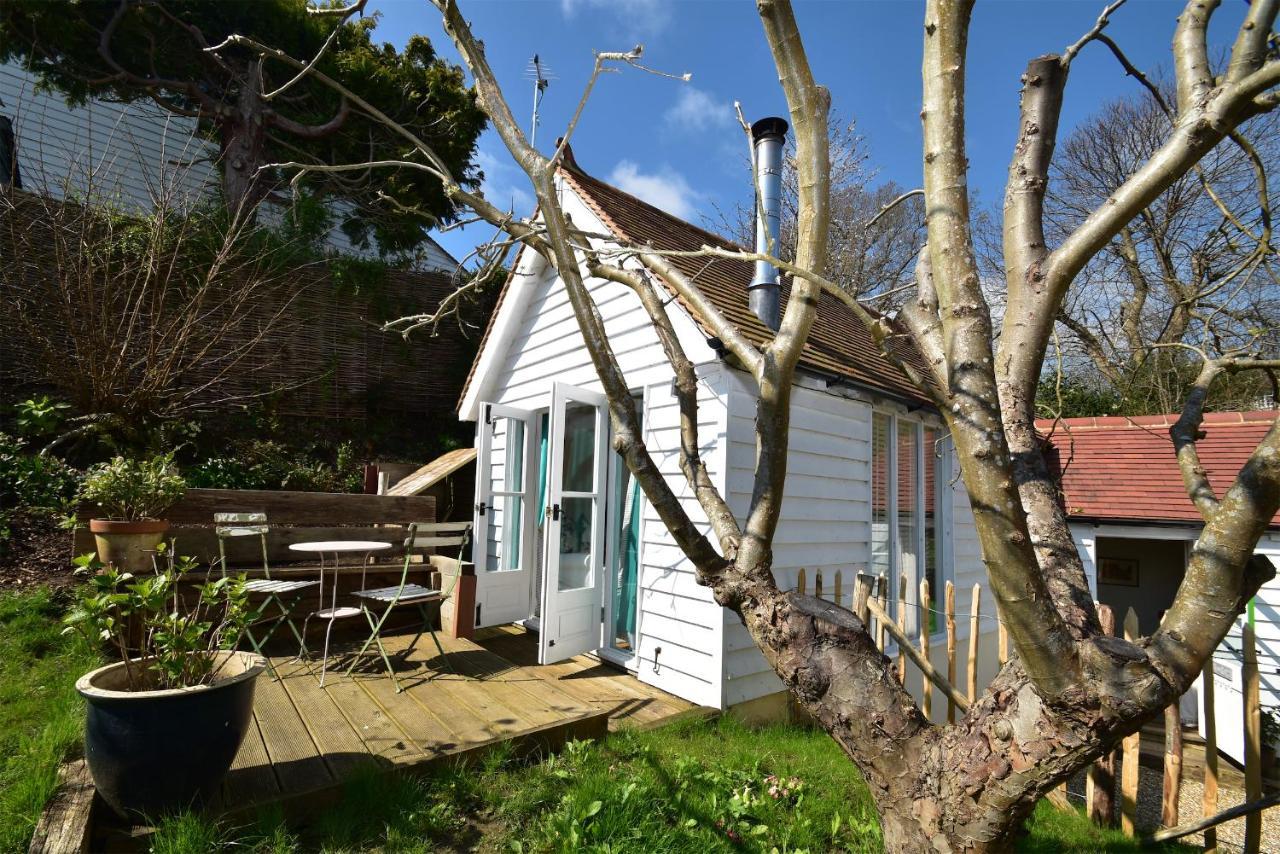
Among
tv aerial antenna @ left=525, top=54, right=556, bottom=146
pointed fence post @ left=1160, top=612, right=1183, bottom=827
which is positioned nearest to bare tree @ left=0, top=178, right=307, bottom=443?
tv aerial antenna @ left=525, top=54, right=556, bottom=146

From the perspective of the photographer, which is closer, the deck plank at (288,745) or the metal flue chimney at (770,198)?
the deck plank at (288,745)

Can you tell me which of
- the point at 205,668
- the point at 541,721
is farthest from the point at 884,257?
the point at 205,668

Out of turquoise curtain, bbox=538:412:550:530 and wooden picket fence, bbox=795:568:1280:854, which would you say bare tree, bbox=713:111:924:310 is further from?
wooden picket fence, bbox=795:568:1280:854

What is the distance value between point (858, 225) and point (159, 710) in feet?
48.2

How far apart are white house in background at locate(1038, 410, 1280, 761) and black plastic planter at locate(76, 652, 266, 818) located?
8.08 m

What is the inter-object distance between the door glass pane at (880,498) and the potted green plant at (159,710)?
5.21 metres

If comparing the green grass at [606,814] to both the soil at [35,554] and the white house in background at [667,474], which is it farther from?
the soil at [35,554]

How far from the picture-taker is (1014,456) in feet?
6.21

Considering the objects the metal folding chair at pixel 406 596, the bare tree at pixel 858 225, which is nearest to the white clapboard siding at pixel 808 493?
the metal folding chair at pixel 406 596

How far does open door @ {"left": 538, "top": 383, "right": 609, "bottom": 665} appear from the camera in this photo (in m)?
4.98

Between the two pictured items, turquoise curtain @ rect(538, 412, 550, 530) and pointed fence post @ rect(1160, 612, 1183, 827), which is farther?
turquoise curtain @ rect(538, 412, 550, 530)

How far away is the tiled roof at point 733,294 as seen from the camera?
5.17 metres

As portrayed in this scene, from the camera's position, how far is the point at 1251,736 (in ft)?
9.03

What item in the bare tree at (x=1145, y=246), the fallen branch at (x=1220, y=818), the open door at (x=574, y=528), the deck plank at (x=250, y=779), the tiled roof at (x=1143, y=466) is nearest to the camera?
the fallen branch at (x=1220, y=818)
